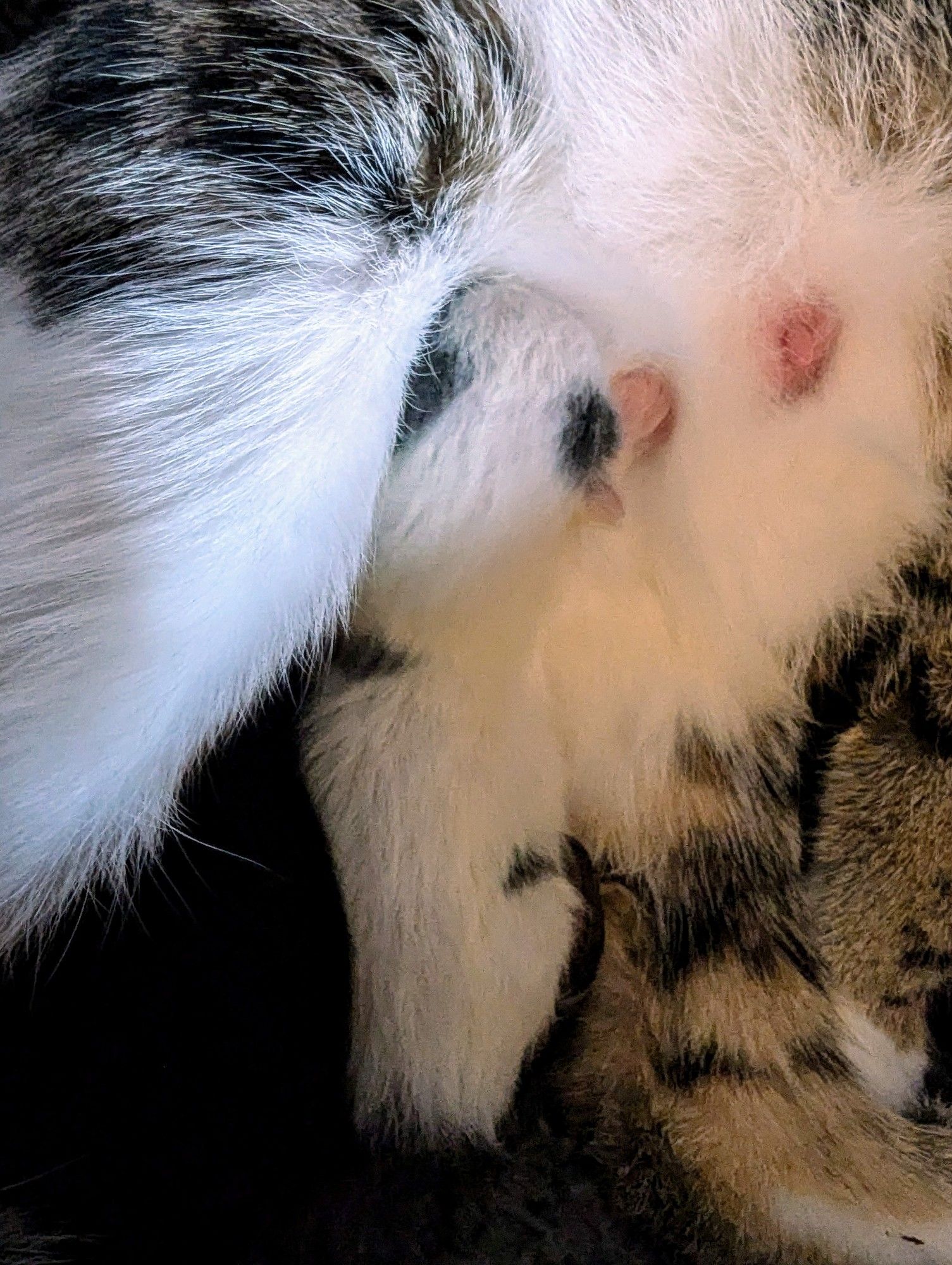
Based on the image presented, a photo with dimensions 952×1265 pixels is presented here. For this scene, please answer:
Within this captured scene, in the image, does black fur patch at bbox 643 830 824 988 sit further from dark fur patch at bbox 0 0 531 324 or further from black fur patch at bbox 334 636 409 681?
dark fur patch at bbox 0 0 531 324

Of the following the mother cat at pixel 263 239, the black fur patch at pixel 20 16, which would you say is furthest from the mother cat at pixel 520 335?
the black fur patch at pixel 20 16

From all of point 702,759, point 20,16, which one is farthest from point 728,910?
point 20,16

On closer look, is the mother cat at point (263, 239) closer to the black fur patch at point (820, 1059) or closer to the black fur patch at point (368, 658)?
the black fur patch at point (368, 658)

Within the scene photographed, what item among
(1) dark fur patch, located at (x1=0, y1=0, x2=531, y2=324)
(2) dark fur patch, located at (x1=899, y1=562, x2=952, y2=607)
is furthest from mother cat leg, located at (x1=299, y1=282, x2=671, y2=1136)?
(2) dark fur patch, located at (x1=899, y1=562, x2=952, y2=607)

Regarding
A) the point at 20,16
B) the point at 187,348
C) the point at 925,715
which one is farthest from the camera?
the point at 20,16

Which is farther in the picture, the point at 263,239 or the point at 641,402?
the point at 641,402

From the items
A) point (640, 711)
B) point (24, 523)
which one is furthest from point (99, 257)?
point (640, 711)

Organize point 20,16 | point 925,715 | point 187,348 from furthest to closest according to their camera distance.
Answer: point 20,16
point 925,715
point 187,348

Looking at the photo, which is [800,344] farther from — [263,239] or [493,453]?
[263,239]
